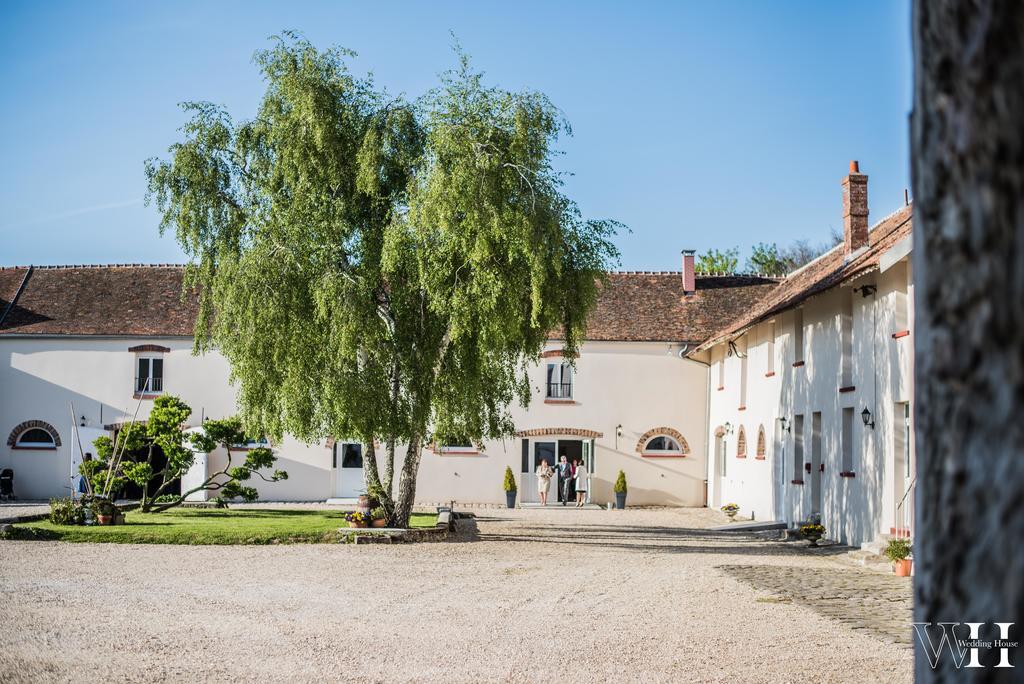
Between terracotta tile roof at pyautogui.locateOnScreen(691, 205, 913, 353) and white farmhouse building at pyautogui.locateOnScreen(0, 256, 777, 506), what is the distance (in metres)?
2.27

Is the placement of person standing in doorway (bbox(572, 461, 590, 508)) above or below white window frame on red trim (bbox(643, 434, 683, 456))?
below

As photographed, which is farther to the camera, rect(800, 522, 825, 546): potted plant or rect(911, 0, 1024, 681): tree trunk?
rect(800, 522, 825, 546): potted plant

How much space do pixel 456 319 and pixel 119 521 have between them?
317 inches

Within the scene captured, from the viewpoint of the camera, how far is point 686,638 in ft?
30.1

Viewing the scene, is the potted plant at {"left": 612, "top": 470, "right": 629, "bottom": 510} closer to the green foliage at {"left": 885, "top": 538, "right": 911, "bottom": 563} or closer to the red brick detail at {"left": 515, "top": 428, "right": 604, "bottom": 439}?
the red brick detail at {"left": 515, "top": 428, "right": 604, "bottom": 439}

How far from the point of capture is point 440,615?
1034cm

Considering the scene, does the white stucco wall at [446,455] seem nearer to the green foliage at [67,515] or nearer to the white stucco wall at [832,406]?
the white stucco wall at [832,406]

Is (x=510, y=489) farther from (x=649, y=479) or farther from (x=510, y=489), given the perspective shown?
Answer: (x=649, y=479)

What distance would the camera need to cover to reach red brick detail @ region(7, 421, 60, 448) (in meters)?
31.1

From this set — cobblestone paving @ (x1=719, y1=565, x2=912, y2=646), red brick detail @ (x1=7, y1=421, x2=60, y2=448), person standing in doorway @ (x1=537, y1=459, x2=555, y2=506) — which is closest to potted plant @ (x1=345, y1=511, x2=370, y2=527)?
cobblestone paving @ (x1=719, y1=565, x2=912, y2=646)

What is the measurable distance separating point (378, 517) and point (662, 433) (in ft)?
47.5

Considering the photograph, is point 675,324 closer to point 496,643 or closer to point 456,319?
point 456,319

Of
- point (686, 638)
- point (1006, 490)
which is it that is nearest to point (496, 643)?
point (686, 638)

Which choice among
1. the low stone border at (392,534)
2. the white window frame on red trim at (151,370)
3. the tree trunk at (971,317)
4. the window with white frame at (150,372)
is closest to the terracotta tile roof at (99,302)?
the white window frame on red trim at (151,370)
